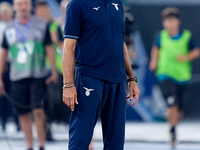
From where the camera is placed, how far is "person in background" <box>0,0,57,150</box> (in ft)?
24.5

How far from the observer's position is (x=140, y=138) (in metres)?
9.62

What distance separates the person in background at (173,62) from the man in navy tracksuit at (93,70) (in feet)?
14.7

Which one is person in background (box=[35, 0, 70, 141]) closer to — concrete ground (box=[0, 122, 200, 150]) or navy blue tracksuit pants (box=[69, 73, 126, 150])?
concrete ground (box=[0, 122, 200, 150])

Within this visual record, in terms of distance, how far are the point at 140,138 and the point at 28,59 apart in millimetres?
2975

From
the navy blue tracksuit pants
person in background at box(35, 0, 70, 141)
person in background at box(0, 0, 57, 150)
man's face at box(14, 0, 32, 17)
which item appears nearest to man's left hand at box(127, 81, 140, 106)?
the navy blue tracksuit pants

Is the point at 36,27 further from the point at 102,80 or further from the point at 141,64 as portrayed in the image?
the point at 141,64

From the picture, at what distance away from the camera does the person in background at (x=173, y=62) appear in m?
8.87

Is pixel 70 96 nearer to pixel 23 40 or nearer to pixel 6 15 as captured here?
pixel 23 40

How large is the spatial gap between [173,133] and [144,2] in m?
4.09

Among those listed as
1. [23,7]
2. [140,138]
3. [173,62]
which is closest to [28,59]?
[23,7]

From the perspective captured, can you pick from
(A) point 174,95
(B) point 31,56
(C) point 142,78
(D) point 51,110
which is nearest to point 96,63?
(B) point 31,56

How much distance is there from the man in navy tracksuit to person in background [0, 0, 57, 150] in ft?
10.4

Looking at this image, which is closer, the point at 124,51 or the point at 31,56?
the point at 124,51

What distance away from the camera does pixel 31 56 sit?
7.51 m
